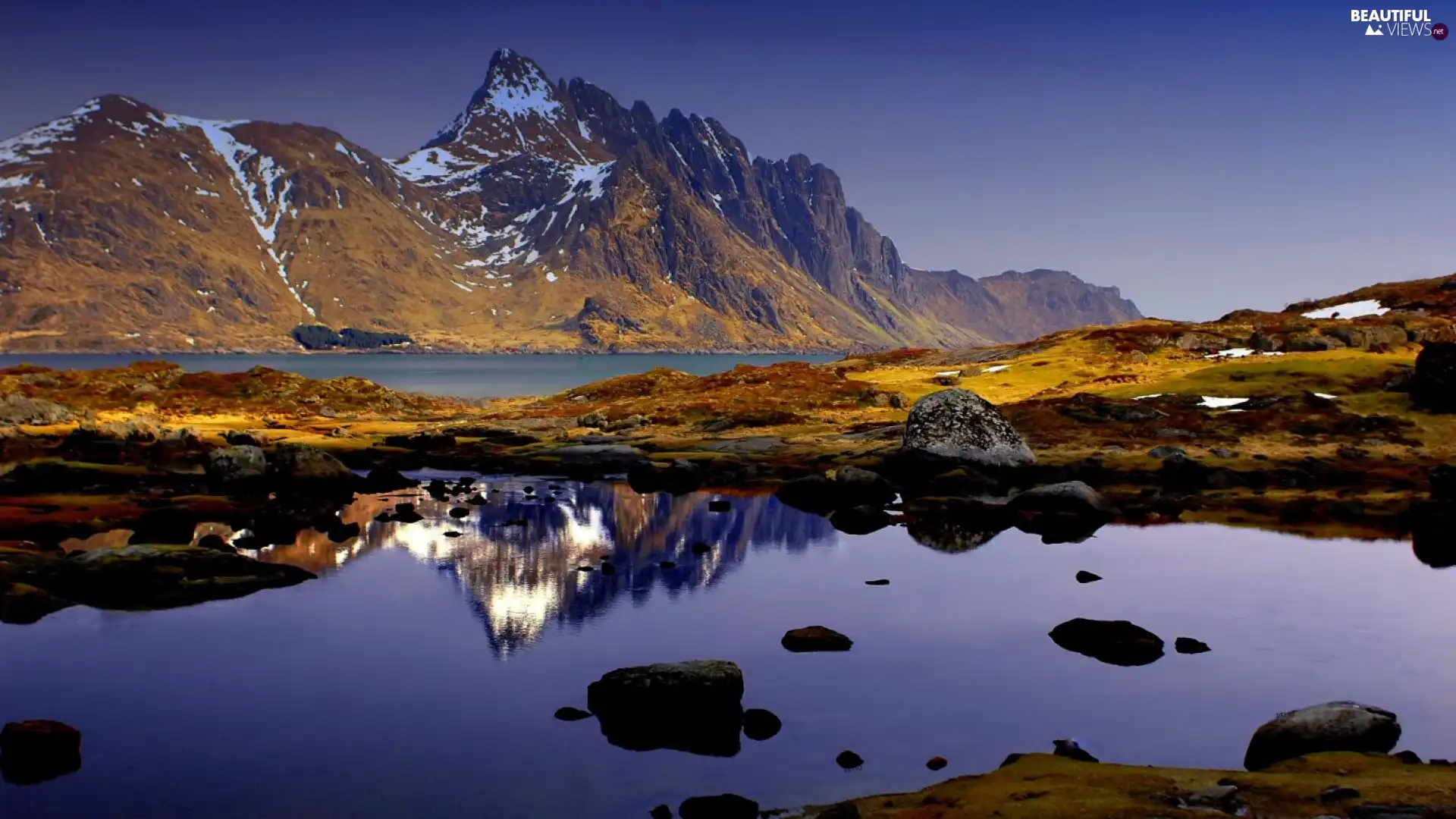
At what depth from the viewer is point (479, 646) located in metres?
30.3

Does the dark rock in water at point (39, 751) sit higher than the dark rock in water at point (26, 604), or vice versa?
the dark rock in water at point (26, 604)

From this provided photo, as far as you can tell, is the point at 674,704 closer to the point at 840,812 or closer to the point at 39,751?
the point at 840,812

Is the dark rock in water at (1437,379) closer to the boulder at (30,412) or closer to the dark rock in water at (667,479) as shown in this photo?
the dark rock in water at (667,479)

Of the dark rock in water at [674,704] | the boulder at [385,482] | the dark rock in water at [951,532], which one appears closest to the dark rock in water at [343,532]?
the boulder at [385,482]

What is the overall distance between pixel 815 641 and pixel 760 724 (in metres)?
7.13

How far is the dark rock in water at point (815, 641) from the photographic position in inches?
1176

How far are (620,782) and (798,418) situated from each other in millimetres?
73368

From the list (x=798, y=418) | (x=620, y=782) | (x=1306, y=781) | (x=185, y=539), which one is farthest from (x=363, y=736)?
(x=798, y=418)

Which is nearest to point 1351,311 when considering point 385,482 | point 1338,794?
point 385,482

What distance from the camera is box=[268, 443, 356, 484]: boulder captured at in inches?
2307

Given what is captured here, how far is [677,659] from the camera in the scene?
2878 centimetres

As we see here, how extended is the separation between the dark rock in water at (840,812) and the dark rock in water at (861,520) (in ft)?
105

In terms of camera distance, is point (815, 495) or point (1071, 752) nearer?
point (1071, 752)

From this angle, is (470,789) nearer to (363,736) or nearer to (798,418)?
(363,736)
